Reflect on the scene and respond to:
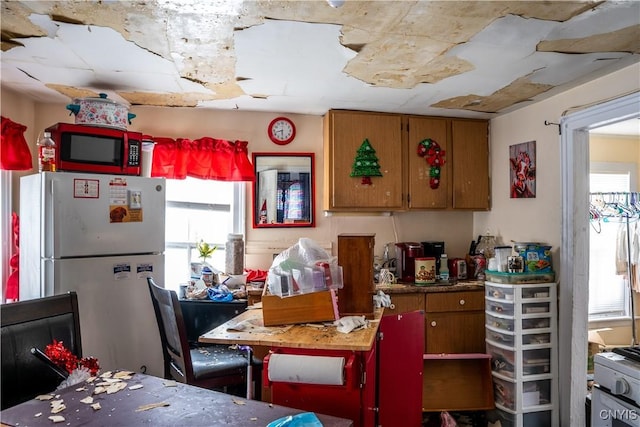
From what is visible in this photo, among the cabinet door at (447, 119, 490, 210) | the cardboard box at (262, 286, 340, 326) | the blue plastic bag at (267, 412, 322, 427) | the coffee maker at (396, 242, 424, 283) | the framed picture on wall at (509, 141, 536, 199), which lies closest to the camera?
the blue plastic bag at (267, 412, 322, 427)

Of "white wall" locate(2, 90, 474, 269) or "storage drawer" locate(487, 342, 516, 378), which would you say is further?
"white wall" locate(2, 90, 474, 269)

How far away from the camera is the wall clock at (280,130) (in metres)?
3.54

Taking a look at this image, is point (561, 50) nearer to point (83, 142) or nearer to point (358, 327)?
point (358, 327)

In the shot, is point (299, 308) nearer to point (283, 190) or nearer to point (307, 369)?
point (307, 369)

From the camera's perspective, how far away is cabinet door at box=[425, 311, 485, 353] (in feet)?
10.5

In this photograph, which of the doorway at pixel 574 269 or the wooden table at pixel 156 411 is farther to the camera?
the doorway at pixel 574 269

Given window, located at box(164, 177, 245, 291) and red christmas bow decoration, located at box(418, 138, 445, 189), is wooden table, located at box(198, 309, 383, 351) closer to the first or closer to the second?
window, located at box(164, 177, 245, 291)

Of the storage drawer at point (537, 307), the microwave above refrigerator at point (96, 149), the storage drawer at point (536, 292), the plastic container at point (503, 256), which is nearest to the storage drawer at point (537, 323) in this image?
the storage drawer at point (537, 307)

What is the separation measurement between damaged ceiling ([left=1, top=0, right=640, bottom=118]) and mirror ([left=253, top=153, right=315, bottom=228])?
60cm

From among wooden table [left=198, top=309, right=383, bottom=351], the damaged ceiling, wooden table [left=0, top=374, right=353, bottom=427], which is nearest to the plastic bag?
wooden table [left=198, top=309, right=383, bottom=351]

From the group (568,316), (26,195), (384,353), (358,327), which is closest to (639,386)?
(568,316)

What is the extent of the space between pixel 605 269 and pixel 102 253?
14.3 feet

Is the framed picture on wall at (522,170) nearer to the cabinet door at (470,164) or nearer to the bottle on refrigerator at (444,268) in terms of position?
the cabinet door at (470,164)

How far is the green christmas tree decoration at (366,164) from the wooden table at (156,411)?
2280mm
